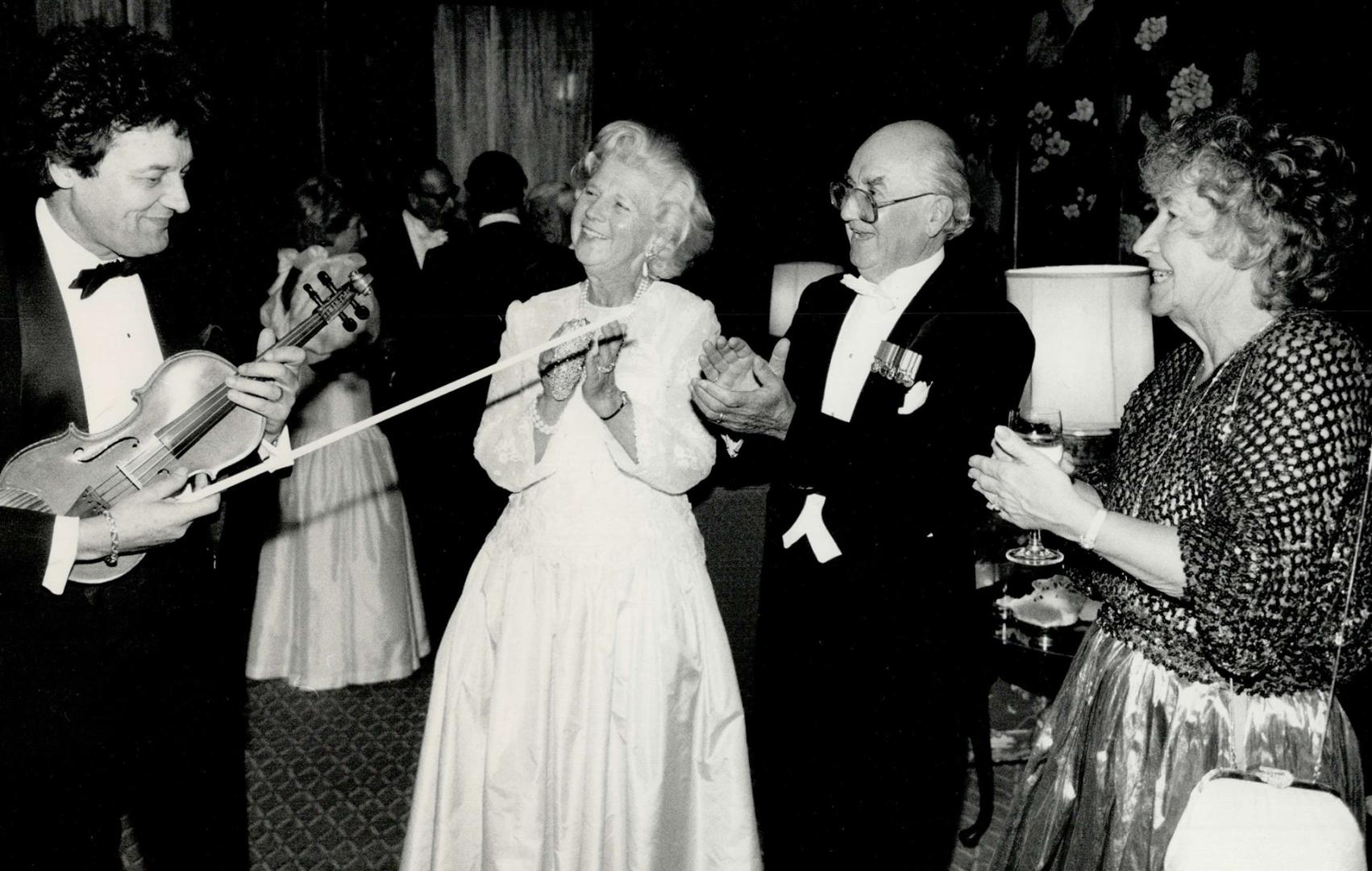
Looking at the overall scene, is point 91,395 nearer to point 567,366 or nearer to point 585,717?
point 567,366

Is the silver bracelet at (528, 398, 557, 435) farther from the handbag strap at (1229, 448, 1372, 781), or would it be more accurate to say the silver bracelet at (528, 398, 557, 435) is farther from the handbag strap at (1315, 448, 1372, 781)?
the handbag strap at (1315, 448, 1372, 781)

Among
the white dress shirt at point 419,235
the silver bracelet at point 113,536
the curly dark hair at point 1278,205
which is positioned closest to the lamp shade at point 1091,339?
the curly dark hair at point 1278,205

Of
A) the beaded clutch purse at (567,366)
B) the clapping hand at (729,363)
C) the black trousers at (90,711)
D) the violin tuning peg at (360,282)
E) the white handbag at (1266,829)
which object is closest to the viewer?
the white handbag at (1266,829)

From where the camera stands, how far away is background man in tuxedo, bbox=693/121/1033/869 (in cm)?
233

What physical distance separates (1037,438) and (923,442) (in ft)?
→ 1.66

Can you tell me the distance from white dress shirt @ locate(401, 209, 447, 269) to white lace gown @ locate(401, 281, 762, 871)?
3.95 meters

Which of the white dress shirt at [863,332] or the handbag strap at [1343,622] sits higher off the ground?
the white dress shirt at [863,332]

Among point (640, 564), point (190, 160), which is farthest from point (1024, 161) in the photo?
point (190, 160)

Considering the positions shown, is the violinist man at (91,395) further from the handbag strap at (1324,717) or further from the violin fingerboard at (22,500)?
the handbag strap at (1324,717)

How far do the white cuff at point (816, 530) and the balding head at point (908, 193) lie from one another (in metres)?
0.54

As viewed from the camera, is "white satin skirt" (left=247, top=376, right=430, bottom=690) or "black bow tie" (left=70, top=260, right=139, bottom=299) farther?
"white satin skirt" (left=247, top=376, right=430, bottom=690)

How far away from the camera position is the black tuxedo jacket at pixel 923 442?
231cm

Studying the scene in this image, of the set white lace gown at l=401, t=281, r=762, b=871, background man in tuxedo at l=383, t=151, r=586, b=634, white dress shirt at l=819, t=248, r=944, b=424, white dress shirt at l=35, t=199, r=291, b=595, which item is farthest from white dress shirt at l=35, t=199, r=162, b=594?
white dress shirt at l=819, t=248, r=944, b=424

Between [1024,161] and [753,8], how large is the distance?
8.39 ft
